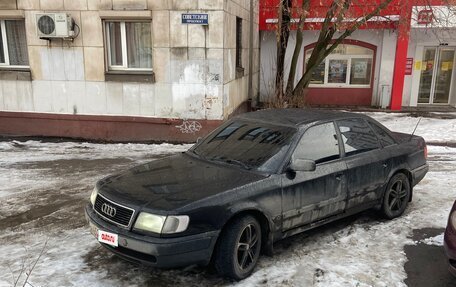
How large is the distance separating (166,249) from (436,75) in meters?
15.2

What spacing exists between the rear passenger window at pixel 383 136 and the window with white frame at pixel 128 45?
596 cm

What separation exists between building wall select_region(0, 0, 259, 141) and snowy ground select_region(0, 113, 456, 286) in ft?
8.07

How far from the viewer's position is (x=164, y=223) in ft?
11.7

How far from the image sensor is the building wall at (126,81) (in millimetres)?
9438

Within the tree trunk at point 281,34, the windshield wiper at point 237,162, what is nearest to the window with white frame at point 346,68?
the tree trunk at point 281,34

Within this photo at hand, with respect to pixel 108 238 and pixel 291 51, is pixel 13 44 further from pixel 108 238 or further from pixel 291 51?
pixel 291 51

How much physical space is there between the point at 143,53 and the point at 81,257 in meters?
6.51

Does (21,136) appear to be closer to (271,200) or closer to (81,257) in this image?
(81,257)

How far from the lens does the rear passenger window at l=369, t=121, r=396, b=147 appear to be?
5.47 metres

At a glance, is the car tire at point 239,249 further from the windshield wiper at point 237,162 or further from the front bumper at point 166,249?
the windshield wiper at point 237,162

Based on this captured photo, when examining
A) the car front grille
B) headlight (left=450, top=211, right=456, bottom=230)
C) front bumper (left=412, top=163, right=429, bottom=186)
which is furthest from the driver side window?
the car front grille

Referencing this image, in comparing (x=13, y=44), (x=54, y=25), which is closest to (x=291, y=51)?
(x=54, y=25)

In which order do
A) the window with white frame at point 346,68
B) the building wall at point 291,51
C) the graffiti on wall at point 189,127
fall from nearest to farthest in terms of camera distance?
the graffiti on wall at point 189,127
the building wall at point 291,51
the window with white frame at point 346,68

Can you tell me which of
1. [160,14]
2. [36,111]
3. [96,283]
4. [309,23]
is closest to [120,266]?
[96,283]
